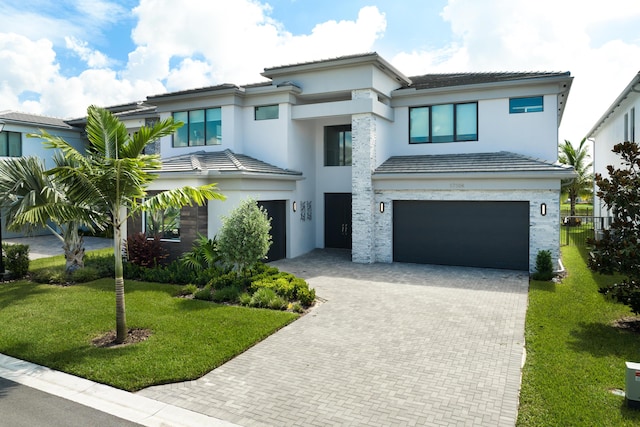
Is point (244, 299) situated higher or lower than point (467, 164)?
lower

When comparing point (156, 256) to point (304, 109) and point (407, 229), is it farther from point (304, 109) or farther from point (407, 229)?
point (407, 229)

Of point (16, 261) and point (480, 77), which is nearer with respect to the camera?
point (16, 261)

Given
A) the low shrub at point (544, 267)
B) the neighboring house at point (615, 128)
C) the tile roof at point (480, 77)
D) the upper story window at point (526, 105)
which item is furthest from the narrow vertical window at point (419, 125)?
the neighboring house at point (615, 128)

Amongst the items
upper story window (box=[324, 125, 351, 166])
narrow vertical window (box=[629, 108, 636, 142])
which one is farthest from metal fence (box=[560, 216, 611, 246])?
upper story window (box=[324, 125, 351, 166])

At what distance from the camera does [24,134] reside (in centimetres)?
2642

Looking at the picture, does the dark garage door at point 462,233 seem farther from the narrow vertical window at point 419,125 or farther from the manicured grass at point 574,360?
the manicured grass at point 574,360

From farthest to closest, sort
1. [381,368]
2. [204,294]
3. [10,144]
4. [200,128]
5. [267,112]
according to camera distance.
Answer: [10,144] < [200,128] < [267,112] < [204,294] < [381,368]

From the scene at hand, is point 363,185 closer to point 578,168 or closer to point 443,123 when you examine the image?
point 443,123

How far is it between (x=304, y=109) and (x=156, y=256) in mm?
8299

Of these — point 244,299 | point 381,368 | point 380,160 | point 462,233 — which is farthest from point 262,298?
point 380,160

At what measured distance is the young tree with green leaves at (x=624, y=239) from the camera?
9844mm

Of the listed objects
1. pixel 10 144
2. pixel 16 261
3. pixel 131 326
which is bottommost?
pixel 131 326

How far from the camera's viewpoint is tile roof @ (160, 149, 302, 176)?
16609mm

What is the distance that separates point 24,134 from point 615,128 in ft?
107
